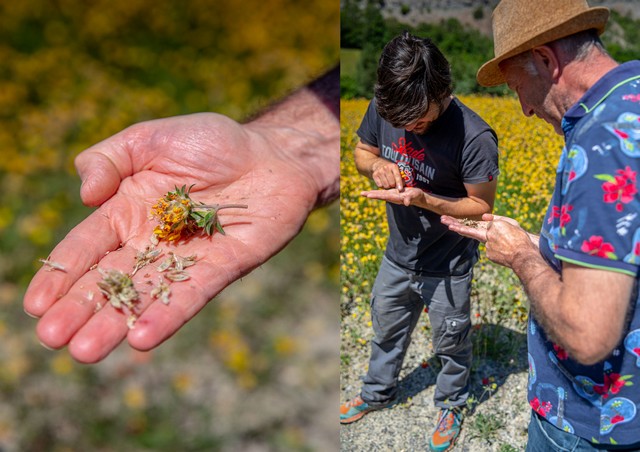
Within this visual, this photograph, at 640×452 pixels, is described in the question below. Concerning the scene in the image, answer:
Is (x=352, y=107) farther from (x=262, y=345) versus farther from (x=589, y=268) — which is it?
(x=262, y=345)

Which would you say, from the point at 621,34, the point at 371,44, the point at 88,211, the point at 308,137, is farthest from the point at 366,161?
the point at 88,211

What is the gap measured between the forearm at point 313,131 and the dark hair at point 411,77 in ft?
4.30

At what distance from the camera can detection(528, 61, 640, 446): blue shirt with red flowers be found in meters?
1.13

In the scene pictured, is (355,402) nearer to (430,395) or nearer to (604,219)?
(430,395)

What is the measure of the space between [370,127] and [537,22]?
648mm

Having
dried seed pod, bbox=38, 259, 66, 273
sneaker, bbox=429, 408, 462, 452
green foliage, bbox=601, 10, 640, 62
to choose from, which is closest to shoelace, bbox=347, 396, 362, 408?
sneaker, bbox=429, 408, 462, 452

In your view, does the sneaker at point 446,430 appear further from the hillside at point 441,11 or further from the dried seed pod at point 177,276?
the hillside at point 441,11

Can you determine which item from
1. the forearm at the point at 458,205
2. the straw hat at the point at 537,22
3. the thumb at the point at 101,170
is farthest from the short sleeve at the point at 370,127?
the thumb at the point at 101,170

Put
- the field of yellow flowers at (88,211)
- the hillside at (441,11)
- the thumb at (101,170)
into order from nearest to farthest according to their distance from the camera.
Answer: the hillside at (441,11), the thumb at (101,170), the field of yellow flowers at (88,211)

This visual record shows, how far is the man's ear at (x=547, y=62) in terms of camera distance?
1275 mm

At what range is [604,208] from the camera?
1.13m

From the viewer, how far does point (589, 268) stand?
115 centimetres

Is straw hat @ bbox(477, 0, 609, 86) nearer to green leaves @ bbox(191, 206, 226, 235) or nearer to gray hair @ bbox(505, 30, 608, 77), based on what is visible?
gray hair @ bbox(505, 30, 608, 77)

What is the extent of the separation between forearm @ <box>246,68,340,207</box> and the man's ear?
5.25 feet
